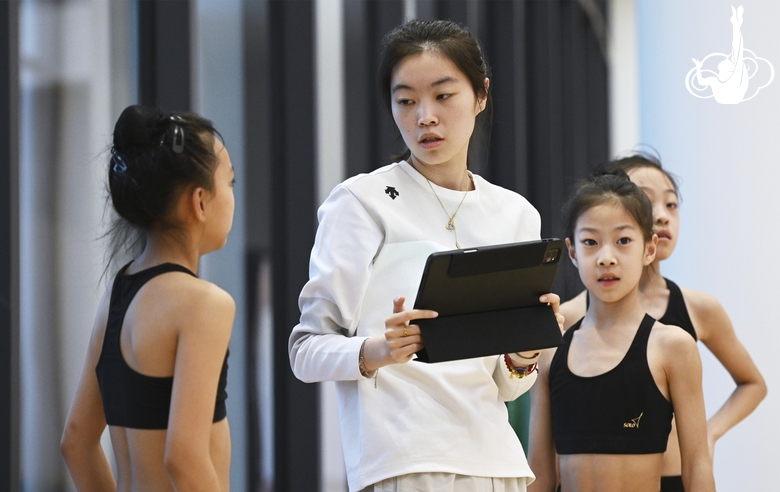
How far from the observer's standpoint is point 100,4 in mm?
2357

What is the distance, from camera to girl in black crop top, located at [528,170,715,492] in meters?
2.03

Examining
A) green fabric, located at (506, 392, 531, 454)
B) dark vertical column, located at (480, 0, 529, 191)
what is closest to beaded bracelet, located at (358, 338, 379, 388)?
green fabric, located at (506, 392, 531, 454)

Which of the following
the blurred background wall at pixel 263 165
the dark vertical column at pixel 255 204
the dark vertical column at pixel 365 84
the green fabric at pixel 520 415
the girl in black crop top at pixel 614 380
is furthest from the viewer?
the green fabric at pixel 520 415

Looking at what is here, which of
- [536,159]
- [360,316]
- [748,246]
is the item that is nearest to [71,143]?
[360,316]

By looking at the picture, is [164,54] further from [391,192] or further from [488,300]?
[488,300]

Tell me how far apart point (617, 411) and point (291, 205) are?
133cm

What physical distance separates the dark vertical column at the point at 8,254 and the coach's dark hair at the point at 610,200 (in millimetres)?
1287

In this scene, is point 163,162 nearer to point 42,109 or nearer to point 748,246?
point 42,109

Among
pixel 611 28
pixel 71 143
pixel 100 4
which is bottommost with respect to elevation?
pixel 71 143

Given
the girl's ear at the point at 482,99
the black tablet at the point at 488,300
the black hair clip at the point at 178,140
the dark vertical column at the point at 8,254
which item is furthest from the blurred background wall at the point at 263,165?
the black tablet at the point at 488,300

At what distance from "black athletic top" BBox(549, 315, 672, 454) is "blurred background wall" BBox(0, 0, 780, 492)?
586 millimetres

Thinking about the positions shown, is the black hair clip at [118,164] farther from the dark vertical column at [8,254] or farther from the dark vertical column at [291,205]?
the dark vertical column at [291,205]

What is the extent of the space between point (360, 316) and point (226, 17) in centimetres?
163

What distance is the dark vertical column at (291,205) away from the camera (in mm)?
2904
